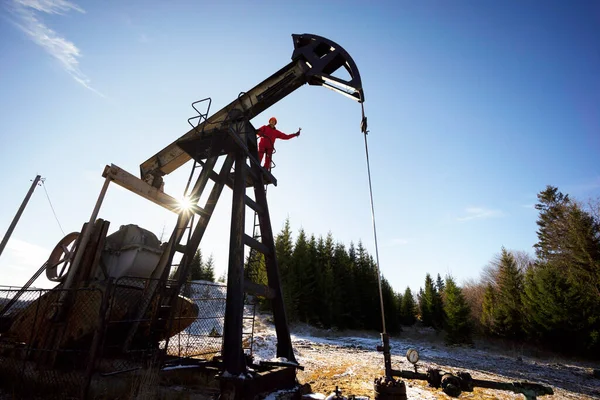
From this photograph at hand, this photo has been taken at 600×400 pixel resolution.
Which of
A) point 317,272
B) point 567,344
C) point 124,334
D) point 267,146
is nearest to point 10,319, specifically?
point 124,334

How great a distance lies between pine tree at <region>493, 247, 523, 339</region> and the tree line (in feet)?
0.23

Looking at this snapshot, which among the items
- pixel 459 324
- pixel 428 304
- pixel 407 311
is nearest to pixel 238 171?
pixel 459 324

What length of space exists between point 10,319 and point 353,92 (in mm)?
8712

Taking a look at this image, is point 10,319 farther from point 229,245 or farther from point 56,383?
point 229,245

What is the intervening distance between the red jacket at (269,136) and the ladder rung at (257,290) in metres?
3.33

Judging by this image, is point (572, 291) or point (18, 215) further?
point (572, 291)

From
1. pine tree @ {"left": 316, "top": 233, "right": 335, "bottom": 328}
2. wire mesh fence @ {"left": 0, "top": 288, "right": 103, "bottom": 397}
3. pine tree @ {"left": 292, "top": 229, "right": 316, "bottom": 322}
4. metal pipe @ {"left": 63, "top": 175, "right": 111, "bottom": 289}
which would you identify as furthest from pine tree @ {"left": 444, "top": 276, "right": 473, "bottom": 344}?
metal pipe @ {"left": 63, "top": 175, "right": 111, "bottom": 289}

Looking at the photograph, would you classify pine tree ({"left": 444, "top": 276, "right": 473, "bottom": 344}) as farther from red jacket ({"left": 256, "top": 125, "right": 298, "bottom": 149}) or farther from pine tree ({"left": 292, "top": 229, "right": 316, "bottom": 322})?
red jacket ({"left": 256, "top": 125, "right": 298, "bottom": 149})

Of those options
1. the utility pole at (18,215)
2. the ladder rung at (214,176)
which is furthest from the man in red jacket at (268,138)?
the utility pole at (18,215)

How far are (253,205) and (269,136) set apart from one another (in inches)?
79.1

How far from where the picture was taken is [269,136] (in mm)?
6637

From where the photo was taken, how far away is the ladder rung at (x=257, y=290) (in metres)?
4.50

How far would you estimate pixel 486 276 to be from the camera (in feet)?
138

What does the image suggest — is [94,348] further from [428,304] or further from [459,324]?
[428,304]
